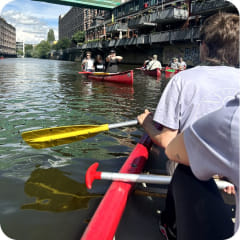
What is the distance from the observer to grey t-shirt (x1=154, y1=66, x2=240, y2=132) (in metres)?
1.57

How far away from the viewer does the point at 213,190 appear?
1.33 m

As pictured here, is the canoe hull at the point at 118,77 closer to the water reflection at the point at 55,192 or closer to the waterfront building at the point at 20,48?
the water reflection at the point at 55,192

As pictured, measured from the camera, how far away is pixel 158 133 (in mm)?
1938

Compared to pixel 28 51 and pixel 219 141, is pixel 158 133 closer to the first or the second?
pixel 219 141

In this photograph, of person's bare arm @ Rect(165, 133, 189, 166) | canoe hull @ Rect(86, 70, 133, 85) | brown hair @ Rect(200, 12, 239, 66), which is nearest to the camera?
person's bare arm @ Rect(165, 133, 189, 166)

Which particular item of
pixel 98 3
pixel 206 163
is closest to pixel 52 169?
pixel 206 163

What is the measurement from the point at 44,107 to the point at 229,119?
6856 mm

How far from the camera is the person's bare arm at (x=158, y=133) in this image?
1.81 metres

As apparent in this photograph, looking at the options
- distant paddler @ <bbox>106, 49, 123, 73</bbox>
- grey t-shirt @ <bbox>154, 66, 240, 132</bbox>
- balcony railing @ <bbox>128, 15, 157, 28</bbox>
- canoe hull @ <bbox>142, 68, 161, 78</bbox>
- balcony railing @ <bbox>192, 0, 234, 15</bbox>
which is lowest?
grey t-shirt @ <bbox>154, 66, 240, 132</bbox>

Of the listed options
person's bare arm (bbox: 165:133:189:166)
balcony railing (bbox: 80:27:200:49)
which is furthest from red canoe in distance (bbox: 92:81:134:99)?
balcony railing (bbox: 80:27:200:49)

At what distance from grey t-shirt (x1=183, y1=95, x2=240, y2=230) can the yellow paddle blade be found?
255 cm

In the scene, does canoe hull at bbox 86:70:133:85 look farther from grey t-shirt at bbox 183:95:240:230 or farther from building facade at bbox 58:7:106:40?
building facade at bbox 58:7:106:40

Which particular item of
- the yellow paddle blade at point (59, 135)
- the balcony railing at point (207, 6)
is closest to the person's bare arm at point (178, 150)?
the yellow paddle blade at point (59, 135)

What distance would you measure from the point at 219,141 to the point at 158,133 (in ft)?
3.68
